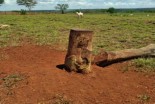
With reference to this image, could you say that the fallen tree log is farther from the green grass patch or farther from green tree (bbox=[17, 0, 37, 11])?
green tree (bbox=[17, 0, 37, 11])

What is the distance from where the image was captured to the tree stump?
24.0 feet

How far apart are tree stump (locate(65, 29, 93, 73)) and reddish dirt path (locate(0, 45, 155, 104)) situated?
174 millimetres

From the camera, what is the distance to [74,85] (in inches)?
267

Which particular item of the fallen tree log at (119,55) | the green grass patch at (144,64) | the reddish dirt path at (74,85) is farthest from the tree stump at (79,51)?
the green grass patch at (144,64)

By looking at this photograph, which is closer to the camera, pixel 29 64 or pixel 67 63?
pixel 67 63

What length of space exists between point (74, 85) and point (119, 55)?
2319 millimetres

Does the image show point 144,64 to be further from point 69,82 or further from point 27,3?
point 27,3

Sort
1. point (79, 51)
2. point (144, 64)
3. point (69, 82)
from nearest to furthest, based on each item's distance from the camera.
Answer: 1. point (69, 82)
2. point (79, 51)
3. point (144, 64)

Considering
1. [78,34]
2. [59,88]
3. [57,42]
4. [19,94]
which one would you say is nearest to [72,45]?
[78,34]

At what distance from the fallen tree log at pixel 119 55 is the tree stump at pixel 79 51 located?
116 centimetres

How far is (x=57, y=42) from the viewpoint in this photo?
13273 millimetres

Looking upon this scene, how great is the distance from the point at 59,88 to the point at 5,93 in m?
1.02

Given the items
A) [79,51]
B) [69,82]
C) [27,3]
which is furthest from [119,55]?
[27,3]

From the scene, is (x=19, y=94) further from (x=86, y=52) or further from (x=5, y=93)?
(x=86, y=52)
